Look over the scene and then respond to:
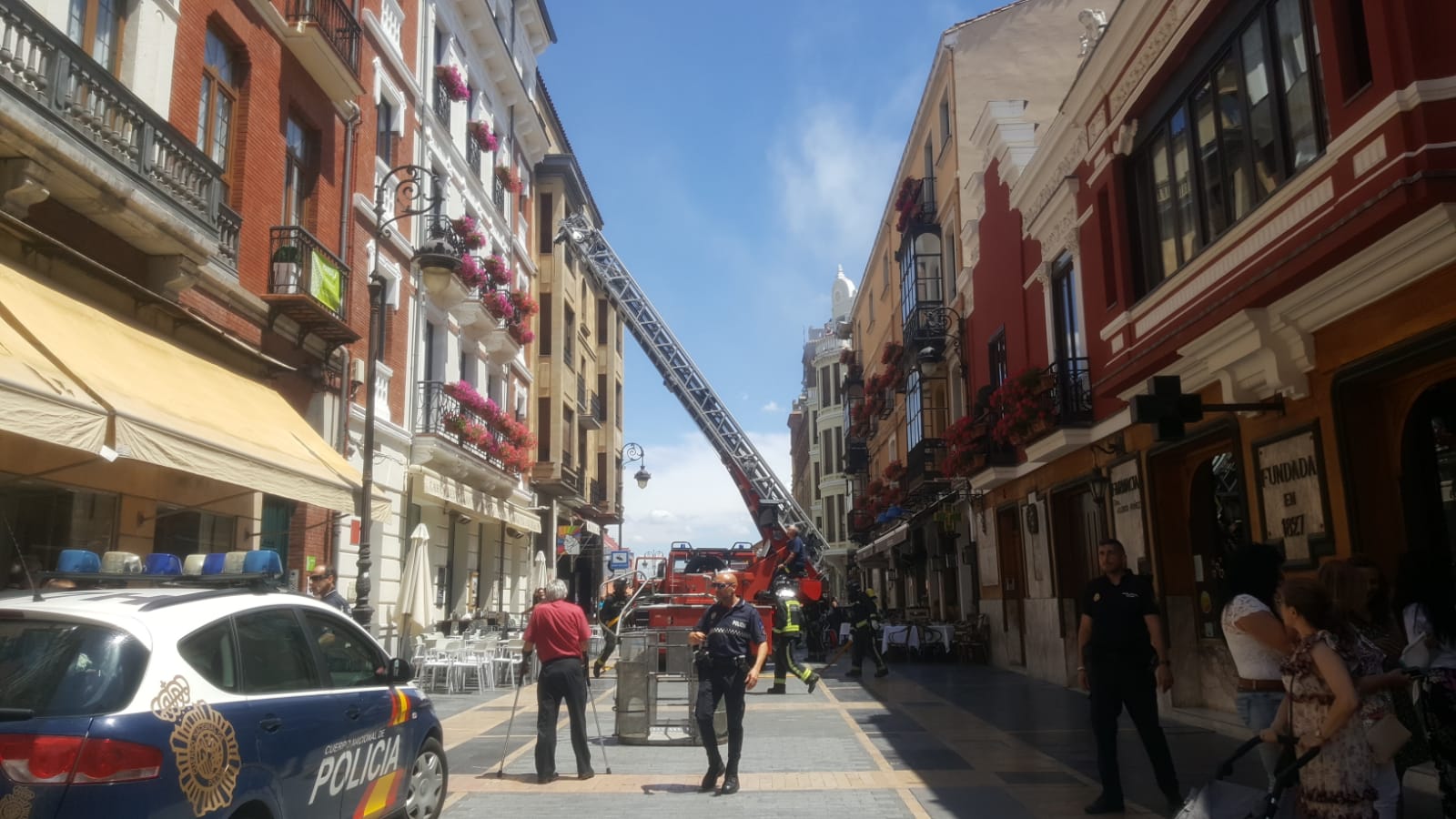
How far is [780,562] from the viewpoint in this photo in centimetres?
2081

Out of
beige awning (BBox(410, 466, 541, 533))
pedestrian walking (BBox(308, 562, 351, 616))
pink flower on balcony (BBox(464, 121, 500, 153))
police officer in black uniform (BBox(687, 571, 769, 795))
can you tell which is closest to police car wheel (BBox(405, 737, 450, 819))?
police officer in black uniform (BBox(687, 571, 769, 795))

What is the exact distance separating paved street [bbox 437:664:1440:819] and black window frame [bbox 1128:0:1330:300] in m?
5.21

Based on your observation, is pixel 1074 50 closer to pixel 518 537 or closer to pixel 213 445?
pixel 518 537

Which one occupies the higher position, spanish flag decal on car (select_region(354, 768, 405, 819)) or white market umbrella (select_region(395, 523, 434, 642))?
white market umbrella (select_region(395, 523, 434, 642))

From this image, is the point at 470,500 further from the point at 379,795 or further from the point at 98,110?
the point at 379,795

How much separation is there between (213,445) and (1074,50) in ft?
74.4

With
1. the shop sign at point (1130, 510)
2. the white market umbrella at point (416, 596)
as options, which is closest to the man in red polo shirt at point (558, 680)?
the shop sign at point (1130, 510)

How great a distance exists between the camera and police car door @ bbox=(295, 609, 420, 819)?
5.77 m

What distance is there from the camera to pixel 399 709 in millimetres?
6602

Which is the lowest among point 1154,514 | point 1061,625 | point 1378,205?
point 1061,625

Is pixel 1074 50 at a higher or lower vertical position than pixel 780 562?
higher

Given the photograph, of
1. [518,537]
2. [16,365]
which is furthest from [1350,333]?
[518,537]

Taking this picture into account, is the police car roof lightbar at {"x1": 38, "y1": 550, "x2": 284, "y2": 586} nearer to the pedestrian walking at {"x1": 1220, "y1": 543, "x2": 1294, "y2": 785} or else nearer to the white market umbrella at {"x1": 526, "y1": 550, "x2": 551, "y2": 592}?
the pedestrian walking at {"x1": 1220, "y1": 543, "x2": 1294, "y2": 785}

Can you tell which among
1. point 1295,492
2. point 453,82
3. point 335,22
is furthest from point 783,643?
point 453,82
